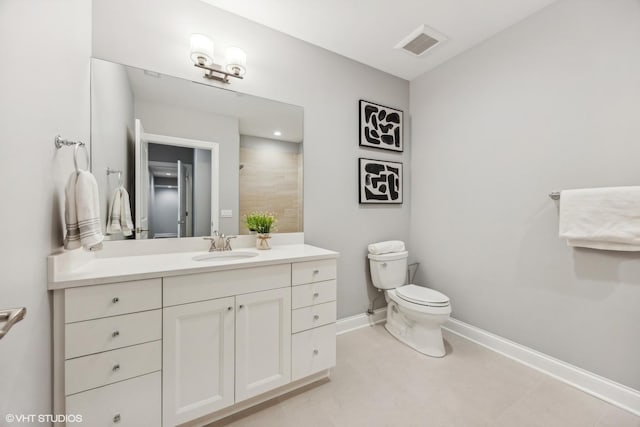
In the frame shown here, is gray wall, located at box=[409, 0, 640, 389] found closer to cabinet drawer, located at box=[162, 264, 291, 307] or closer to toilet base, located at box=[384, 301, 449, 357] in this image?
toilet base, located at box=[384, 301, 449, 357]

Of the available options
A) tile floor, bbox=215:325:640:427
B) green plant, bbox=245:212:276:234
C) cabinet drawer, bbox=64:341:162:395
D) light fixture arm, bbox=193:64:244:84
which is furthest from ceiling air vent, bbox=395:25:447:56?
cabinet drawer, bbox=64:341:162:395

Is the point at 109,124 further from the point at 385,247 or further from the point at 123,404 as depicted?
the point at 385,247

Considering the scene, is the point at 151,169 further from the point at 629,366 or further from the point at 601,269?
the point at 629,366

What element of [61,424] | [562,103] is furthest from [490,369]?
[61,424]

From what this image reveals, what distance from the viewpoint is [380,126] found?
2.51m

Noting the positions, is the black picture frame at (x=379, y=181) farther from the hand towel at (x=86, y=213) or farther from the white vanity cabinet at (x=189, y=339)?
the hand towel at (x=86, y=213)

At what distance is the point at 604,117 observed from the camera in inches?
60.5

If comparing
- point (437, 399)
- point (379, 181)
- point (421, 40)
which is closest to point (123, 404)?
point (437, 399)

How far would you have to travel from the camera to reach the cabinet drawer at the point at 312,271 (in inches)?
59.9

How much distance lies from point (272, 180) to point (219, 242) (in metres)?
0.61

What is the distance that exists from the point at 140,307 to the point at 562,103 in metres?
2.72

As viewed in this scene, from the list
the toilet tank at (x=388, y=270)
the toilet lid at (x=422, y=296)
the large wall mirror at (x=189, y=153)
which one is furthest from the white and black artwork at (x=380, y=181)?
the toilet lid at (x=422, y=296)

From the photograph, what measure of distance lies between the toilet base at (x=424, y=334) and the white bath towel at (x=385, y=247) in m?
0.55

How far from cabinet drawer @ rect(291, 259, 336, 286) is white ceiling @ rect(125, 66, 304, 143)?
103cm
